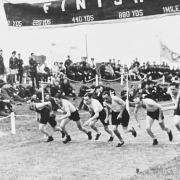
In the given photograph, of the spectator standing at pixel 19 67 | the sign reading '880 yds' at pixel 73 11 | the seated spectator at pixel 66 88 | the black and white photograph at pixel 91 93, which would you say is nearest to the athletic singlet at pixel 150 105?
the black and white photograph at pixel 91 93

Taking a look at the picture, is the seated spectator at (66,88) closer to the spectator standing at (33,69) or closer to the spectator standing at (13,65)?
the spectator standing at (33,69)

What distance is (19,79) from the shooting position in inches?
1073

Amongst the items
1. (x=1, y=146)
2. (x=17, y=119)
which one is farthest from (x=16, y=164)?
(x=17, y=119)

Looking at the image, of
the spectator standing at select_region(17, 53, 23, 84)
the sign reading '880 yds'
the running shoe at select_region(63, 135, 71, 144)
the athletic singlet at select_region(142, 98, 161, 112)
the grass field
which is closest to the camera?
the grass field

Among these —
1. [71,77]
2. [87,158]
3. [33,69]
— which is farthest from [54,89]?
[87,158]

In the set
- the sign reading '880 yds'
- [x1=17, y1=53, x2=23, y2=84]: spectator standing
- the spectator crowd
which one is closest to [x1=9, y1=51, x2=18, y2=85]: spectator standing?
the spectator crowd

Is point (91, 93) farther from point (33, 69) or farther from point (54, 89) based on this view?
point (33, 69)

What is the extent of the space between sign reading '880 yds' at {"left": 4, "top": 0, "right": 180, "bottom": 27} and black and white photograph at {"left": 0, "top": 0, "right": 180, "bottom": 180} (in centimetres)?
6

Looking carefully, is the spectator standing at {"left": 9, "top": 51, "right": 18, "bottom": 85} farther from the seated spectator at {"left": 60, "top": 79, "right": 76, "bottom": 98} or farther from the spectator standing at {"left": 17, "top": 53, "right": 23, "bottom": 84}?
the seated spectator at {"left": 60, "top": 79, "right": 76, "bottom": 98}

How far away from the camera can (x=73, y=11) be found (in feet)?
92.5

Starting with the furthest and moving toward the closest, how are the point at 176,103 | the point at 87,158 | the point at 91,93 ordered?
the point at 91,93, the point at 176,103, the point at 87,158

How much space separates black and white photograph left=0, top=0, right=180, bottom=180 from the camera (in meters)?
12.9

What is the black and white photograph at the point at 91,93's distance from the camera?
1288cm

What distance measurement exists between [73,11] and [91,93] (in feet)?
37.8
